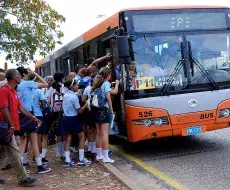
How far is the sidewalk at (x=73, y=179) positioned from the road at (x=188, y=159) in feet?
1.61

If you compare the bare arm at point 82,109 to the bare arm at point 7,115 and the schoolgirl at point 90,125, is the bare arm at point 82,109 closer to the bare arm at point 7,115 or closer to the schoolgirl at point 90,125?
the schoolgirl at point 90,125

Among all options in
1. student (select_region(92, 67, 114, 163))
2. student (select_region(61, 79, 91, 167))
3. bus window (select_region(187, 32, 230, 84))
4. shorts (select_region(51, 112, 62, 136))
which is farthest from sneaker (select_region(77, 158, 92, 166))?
bus window (select_region(187, 32, 230, 84))

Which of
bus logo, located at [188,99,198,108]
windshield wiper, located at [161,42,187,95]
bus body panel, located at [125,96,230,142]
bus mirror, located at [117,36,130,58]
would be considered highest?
bus mirror, located at [117,36,130,58]

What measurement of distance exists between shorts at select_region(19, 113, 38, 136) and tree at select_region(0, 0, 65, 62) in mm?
9920

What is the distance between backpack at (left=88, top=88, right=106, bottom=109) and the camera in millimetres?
7484

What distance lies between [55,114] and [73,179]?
6.70ft

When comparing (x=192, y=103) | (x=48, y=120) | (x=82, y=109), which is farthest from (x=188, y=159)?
(x=48, y=120)

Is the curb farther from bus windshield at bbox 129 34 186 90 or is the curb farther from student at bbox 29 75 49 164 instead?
bus windshield at bbox 129 34 186 90

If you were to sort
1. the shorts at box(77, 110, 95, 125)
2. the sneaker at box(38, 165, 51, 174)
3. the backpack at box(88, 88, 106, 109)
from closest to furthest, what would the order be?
1. the sneaker at box(38, 165, 51, 174)
2. the backpack at box(88, 88, 106, 109)
3. the shorts at box(77, 110, 95, 125)

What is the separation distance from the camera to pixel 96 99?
24.6ft

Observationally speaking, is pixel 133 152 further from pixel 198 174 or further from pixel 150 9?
pixel 150 9

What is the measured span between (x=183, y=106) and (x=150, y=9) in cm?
207

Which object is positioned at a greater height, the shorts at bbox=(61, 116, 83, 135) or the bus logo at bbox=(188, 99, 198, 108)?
the bus logo at bbox=(188, 99, 198, 108)

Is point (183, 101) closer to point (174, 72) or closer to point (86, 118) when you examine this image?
point (174, 72)
